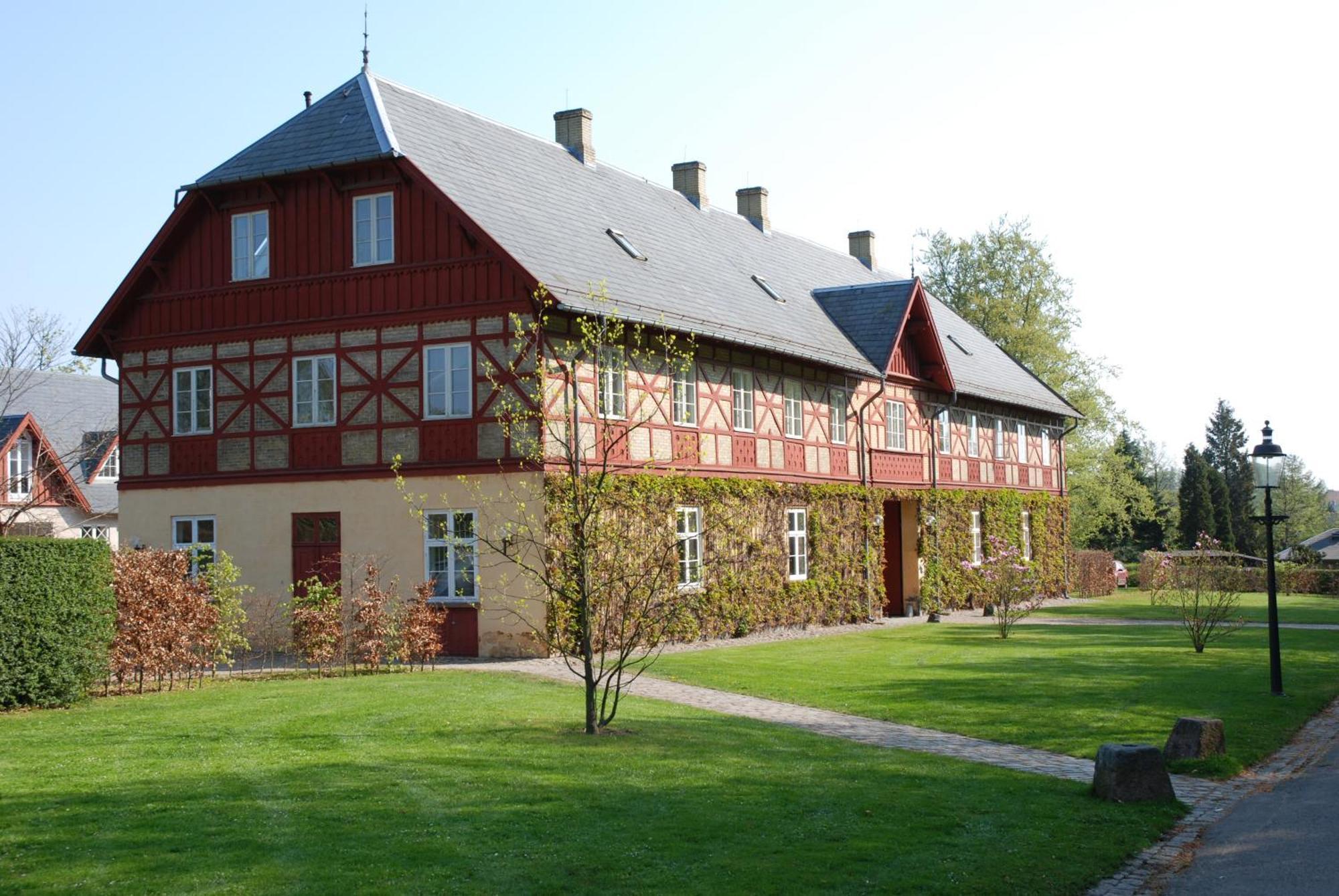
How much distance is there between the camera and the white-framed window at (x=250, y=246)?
24938 millimetres

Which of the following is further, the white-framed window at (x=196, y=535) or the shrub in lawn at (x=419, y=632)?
the white-framed window at (x=196, y=535)

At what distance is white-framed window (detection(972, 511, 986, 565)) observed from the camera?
38.0 metres

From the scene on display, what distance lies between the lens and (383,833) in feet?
28.9

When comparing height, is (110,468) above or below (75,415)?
below

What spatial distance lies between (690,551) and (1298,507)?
7445 cm

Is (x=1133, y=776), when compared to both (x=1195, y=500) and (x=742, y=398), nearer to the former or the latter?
(x=742, y=398)

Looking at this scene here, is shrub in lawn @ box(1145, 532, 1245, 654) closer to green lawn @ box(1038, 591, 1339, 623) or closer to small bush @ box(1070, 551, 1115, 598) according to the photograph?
green lawn @ box(1038, 591, 1339, 623)

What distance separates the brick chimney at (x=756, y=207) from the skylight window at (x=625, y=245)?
11.4m

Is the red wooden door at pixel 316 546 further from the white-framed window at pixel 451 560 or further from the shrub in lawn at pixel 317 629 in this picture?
the shrub in lawn at pixel 317 629

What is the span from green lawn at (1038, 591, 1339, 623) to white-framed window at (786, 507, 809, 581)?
9875 mm

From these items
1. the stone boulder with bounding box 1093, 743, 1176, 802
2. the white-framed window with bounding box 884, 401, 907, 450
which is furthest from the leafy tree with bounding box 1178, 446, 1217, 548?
the stone boulder with bounding box 1093, 743, 1176, 802

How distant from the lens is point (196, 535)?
25203 millimetres

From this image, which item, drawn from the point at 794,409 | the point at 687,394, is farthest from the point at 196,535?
the point at 794,409

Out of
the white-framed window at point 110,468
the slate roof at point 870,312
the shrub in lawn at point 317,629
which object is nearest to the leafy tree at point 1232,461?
the slate roof at point 870,312
